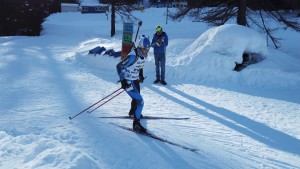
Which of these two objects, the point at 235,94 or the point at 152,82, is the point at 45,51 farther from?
the point at 235,94

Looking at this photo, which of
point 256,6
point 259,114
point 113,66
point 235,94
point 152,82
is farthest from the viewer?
point 256,6

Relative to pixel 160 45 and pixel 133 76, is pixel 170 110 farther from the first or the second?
pixel 160 45

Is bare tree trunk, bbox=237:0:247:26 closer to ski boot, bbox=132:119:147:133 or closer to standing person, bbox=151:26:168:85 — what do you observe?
standing person, bbox=151:26:168:85

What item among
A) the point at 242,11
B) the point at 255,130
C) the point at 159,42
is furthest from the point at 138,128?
the point at 242,11

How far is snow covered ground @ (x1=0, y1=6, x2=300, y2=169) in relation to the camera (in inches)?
224

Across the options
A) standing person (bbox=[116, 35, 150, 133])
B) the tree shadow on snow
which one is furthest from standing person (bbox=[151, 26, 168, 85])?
standing person (bbox=[116, 35, 150, 133])

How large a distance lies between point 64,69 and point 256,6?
1035 cm

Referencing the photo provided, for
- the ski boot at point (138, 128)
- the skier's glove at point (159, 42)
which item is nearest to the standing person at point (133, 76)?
the ski boot at point (138, 128)

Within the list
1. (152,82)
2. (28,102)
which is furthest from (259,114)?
(28,102)

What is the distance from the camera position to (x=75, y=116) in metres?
7.54

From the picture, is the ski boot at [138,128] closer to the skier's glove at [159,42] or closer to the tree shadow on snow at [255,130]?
the tree shadow on snow at [255,130]

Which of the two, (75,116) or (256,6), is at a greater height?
(256,6)

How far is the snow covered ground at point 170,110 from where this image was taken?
5.69m

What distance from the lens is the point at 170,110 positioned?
28.8ft
